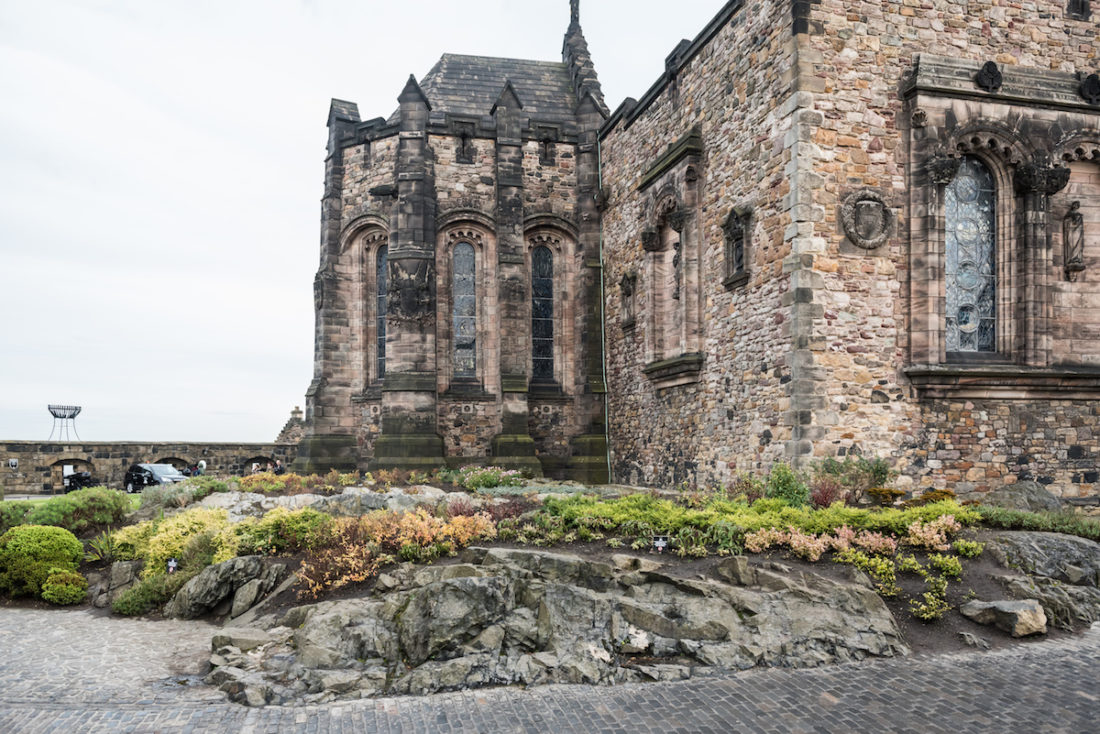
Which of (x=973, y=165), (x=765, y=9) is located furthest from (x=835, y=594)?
(x=765, y=9)

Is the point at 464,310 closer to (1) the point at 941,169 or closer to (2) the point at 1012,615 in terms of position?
(1) the point at 941,169

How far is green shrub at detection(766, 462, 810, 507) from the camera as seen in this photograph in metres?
11.8

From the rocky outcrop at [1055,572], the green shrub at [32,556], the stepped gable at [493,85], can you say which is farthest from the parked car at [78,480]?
the rocky outcrop at [1055,572]

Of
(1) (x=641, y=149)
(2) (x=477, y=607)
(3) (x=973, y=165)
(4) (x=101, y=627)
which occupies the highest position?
(1) (x=641, y=149)

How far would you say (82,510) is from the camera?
14383mm

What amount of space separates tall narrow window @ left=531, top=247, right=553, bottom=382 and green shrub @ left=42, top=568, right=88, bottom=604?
41.0ft

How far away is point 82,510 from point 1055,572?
15.3m

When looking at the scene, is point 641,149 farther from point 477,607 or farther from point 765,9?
point 477,607

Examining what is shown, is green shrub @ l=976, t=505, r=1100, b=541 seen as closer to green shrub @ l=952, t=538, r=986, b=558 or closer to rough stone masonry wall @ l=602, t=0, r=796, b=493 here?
green shrub @ l=952, t=538, r=986, b=558

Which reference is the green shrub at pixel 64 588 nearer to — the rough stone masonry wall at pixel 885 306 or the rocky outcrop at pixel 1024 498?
the rough stone masonry wall at pixel 885 306

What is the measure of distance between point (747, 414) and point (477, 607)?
713 centimetres

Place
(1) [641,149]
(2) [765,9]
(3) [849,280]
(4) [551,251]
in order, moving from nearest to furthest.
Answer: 1. (3) [849,280]
2. (2) [765,9]
3. (1) [641,149]
4. (4) [551,251]

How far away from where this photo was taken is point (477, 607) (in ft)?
27.8

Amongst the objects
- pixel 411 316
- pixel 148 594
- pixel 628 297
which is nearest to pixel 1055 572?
pixel 628 297
